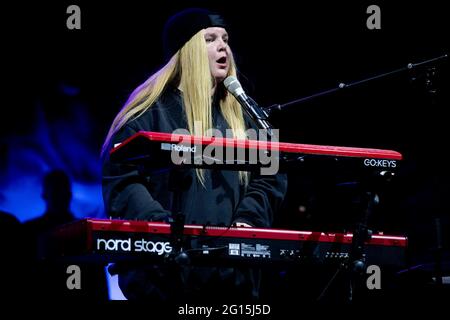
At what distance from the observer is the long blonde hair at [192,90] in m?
3.01

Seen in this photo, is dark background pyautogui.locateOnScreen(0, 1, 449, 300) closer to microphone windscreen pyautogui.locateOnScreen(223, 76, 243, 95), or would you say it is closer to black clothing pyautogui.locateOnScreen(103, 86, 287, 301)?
black clothing pyautogui.locateOnScreen(103, 86, 287, 301)

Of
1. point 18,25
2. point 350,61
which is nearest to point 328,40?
point 350,61

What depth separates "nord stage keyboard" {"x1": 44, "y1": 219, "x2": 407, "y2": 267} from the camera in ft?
7.51

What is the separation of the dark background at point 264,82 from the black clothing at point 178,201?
135cm

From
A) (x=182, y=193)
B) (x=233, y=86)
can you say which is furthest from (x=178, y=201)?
(x=233, y=86)

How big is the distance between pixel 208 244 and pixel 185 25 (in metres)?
1.24

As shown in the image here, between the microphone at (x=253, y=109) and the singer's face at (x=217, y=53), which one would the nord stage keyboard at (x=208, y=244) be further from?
the singer's face at (x=217, y=53)

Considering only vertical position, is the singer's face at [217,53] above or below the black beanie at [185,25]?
below

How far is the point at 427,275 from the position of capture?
3.42m

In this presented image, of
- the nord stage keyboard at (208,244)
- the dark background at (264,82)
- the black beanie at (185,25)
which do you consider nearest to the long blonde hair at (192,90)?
the black beanie at (185,25)

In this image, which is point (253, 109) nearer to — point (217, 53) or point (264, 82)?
point (217, 53)

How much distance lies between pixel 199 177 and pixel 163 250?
0.59 m

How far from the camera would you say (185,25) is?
3.17m

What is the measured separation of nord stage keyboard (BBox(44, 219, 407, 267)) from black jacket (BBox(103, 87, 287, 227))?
0.56ft
